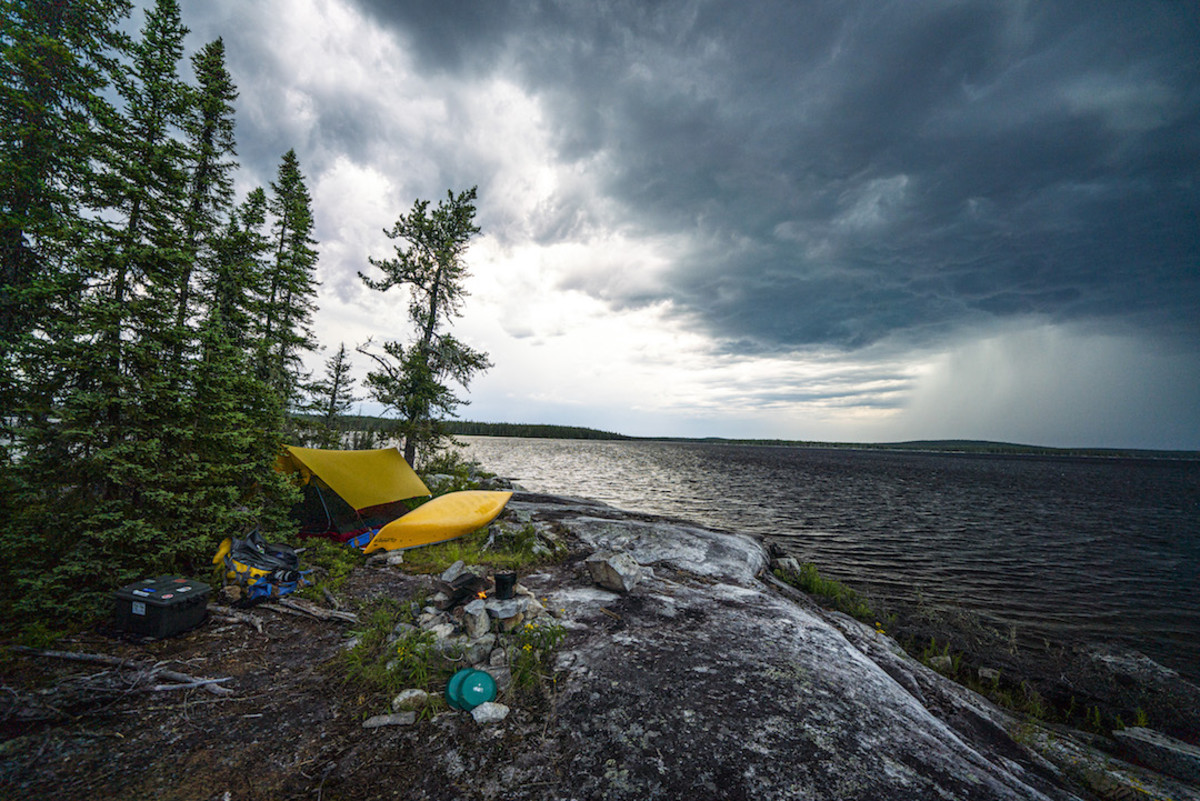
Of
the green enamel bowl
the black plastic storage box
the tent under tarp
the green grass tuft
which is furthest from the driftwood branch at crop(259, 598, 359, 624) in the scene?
the green grass tuft

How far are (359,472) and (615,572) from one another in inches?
361

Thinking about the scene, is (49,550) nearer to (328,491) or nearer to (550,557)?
(328,491)

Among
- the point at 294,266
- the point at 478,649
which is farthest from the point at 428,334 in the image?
the point at 478,649

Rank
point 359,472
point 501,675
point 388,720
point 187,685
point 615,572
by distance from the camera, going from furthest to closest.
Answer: point 359,472, point 615,572, point 501,675, point 187,685, point 388,720

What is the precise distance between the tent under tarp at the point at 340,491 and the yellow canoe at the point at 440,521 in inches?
50.3

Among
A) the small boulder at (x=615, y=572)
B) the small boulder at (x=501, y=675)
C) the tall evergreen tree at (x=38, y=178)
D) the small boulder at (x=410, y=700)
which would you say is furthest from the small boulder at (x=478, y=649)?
the tall evergreen tree at (x=38, y=178)

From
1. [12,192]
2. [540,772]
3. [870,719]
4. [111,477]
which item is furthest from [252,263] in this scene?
[870,719]

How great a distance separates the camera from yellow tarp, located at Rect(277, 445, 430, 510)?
36.5 feet

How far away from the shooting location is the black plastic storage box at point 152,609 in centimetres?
558

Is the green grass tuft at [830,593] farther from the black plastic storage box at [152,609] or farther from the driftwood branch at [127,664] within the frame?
the black plastic storage box at [152,609]

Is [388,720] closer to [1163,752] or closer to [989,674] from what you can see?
[1163,752]

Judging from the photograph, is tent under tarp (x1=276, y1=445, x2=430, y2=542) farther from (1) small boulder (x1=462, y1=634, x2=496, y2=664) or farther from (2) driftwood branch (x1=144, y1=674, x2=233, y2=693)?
(1) small boulder (x1=462, y1=634, x2=496, y2=664)

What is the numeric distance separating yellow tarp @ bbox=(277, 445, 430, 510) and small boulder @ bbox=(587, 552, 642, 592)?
24.7 feet

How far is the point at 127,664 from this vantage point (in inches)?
199
